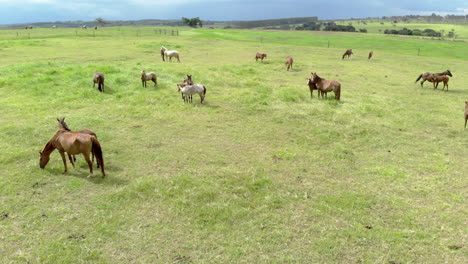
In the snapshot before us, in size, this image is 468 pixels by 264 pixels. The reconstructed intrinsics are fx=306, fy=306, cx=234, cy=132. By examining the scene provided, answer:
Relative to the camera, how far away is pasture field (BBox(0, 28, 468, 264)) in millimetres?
5840

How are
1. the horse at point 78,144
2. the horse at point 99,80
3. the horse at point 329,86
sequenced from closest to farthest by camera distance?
the horse at point 78,144
the horse at point 329,86
the horse at point 99,80

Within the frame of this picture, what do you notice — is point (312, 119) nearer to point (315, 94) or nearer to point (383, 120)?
point (383, 120)

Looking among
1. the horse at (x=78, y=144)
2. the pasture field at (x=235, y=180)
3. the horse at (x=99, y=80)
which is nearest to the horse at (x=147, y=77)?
the pasture field at (x=235, y=180)

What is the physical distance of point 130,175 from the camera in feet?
27.5

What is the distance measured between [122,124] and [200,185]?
6013 millimetres

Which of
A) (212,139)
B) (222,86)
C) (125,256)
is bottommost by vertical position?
(125,256)

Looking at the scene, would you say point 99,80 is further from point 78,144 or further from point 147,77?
point 78,144

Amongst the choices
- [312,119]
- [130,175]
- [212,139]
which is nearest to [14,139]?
[130,175]

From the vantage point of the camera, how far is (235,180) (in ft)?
26.7

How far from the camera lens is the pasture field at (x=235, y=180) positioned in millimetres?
5840

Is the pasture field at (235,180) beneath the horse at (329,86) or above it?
beneath

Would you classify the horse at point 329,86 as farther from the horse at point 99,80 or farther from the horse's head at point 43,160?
the horse's head at point 43,160

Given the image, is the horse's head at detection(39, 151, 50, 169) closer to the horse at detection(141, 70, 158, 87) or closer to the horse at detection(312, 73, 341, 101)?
the horse at detection(141, 70, 158, 87)

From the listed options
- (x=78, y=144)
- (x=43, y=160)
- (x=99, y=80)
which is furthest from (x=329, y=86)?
(x=43, y=160)
